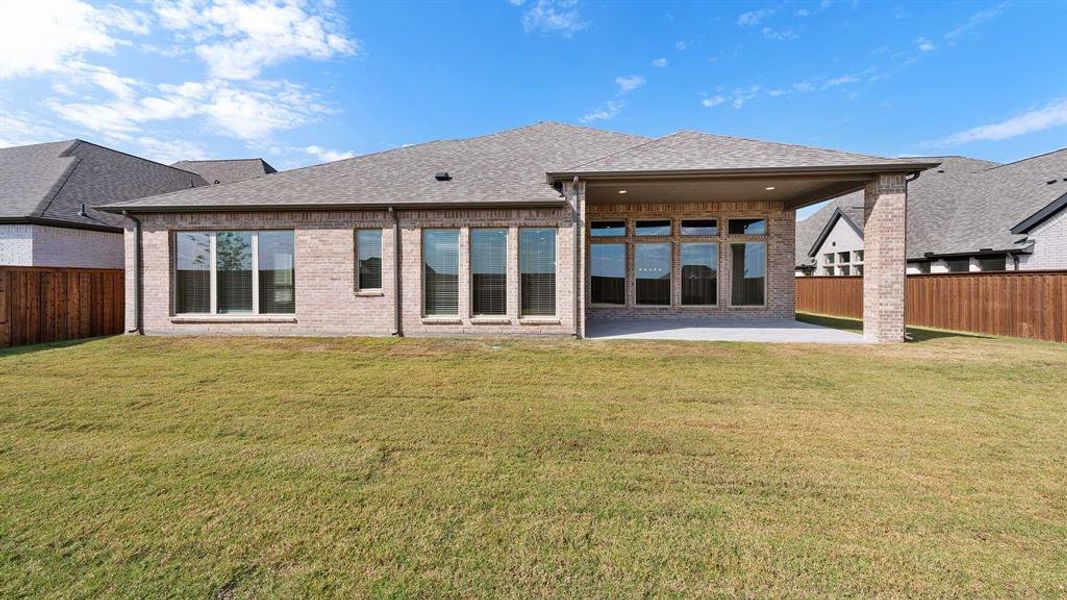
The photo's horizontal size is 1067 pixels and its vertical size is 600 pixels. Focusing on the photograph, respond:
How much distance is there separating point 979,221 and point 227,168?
33612mm

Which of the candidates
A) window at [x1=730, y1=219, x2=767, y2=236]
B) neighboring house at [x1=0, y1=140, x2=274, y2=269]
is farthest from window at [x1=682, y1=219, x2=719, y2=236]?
neighboring house at [x1=0, y1=140, x2=274, y2=269]

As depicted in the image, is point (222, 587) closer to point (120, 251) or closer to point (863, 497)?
point (863, 497)

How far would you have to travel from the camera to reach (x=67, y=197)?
535 inches

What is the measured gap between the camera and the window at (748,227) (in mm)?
13471

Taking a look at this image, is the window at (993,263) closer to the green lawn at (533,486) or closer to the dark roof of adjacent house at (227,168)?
the green lawn at (533,486)

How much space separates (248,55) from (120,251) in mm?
8477

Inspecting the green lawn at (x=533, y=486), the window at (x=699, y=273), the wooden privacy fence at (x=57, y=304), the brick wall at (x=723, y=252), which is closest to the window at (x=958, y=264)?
the brick wall at (x=723, y=252)

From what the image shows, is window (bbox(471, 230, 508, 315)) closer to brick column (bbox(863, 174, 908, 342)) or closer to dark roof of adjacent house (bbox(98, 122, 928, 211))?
dark roof of adjacent house (bbox(98, 122, 928, 211))

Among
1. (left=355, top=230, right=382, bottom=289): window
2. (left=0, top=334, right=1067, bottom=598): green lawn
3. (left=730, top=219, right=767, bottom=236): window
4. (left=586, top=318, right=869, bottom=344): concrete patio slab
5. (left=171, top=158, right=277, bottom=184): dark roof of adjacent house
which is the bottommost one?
(left=0, top=334, right=1067, bottom=598): green lawn

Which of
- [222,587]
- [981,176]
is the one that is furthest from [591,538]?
[981,176]

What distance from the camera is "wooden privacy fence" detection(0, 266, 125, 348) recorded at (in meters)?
9.43

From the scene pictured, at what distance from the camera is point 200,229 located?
10.7 meters

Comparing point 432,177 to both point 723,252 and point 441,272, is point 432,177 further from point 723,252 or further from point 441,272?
point 723,252

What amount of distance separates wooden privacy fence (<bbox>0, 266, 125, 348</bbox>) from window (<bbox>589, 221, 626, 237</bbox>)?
44.4 feet
